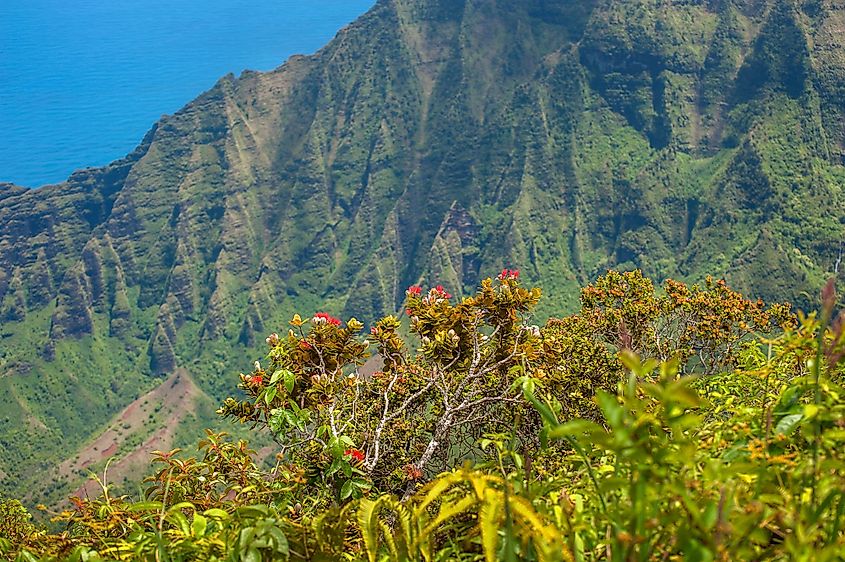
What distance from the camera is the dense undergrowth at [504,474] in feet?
10.5

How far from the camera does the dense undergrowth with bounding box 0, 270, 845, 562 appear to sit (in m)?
3.21

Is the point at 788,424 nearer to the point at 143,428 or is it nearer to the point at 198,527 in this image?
the point at 198,527

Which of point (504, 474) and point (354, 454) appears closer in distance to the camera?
point (504, 474)

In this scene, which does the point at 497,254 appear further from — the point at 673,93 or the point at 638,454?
the point at 638,454

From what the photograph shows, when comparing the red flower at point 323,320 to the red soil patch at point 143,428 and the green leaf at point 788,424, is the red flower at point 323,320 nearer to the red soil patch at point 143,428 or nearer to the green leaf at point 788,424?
the green leaf at point 788,424

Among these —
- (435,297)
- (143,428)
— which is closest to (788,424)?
(435,297)

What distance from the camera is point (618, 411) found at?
2984mm

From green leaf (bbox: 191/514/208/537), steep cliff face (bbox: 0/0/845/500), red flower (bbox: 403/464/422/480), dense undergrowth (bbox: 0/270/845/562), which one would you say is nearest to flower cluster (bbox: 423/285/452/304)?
dense undergrowth (bbox: 0/270/845/562)

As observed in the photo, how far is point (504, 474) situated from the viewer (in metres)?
3.98

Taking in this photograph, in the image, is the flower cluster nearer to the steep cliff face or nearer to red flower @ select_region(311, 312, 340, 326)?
red flower @ select_region(311, 312, 340, 326)

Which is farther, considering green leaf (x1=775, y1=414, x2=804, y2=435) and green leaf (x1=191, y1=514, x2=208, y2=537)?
green leaf (x1=191, y1=514, x2=208, y2=537)

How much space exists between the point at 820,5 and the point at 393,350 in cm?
15518

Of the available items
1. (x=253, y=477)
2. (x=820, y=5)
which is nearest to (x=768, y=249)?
(x=820, y=5)

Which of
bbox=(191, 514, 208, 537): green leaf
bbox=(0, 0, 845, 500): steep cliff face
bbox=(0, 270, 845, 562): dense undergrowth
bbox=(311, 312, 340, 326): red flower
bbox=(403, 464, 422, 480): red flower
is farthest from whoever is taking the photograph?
bbox=(0, 0, 845, 500): steep cliff face
